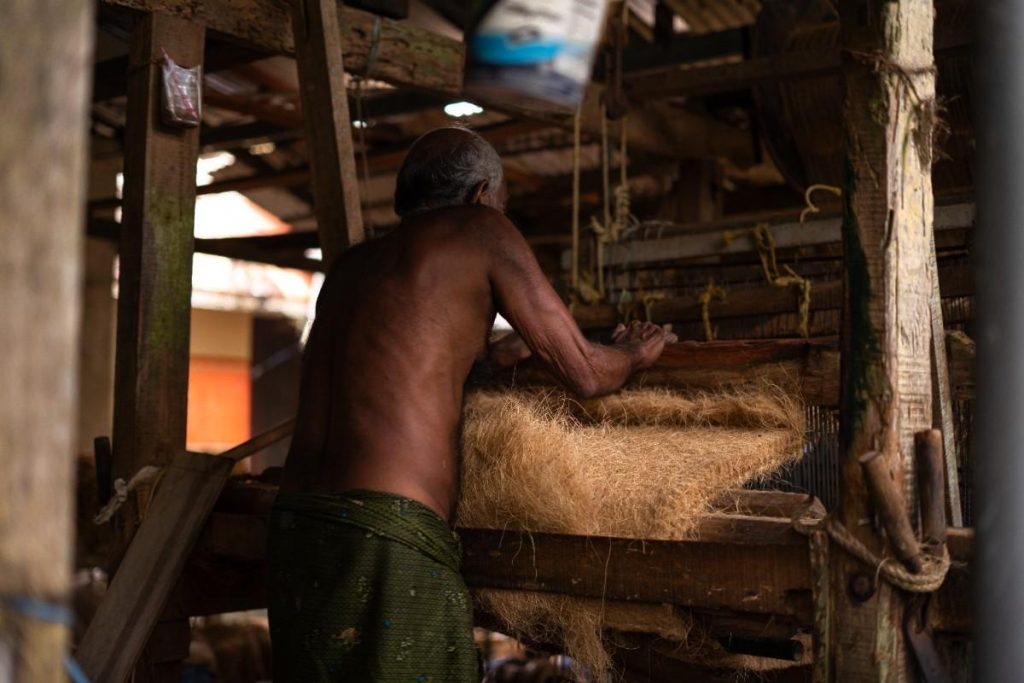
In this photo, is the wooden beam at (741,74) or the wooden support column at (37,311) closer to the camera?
the wooden support column at (37,311)

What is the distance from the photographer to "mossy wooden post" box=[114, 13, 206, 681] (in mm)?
3195

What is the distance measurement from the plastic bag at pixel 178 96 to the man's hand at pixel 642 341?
1.44m

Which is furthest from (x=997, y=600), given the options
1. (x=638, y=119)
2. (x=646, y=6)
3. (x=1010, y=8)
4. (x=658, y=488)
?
(x=646, y=6)

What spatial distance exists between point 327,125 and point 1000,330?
2130 millimetres

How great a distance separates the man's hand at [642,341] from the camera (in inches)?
110

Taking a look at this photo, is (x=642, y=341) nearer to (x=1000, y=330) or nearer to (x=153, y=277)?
(x=1000, y=330)

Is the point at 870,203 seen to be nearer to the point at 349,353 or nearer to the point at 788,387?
the point at 788,387

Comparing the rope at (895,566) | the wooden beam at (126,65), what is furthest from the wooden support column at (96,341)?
the rope at (895,566)

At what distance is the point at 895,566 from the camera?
1.96 metres

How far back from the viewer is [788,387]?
2803 mm

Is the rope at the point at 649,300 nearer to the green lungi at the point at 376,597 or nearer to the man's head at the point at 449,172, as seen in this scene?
the man's head at the point at 449,172

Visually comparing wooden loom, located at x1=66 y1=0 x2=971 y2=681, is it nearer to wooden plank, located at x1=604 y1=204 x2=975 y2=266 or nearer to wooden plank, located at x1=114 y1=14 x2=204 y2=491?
wooden plank, located at x1=114 y1=14 x2=204 y2=491

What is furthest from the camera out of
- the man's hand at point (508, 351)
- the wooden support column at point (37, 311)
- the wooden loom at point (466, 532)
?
the man's hand at point (508, 351)

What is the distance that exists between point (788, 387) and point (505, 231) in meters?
0.85
